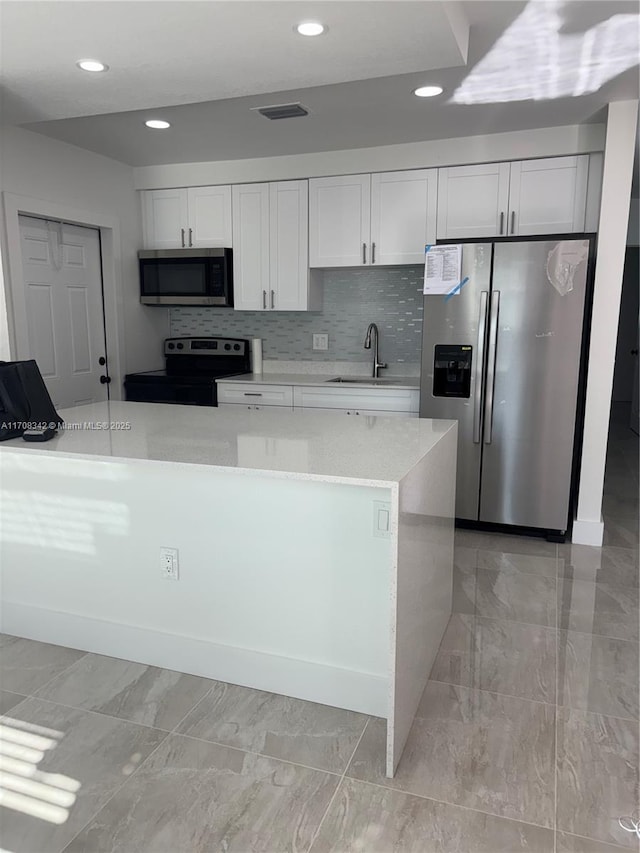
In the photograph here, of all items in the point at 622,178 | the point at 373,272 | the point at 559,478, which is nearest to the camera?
the point at 622,178

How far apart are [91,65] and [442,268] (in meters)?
2.15

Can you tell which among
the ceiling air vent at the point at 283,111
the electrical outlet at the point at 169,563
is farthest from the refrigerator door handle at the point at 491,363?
the electrical outlet at the point at 169,563

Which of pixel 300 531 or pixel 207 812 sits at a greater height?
pixel 300 531

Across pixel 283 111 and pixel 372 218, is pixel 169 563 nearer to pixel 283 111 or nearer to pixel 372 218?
pixel 283 111

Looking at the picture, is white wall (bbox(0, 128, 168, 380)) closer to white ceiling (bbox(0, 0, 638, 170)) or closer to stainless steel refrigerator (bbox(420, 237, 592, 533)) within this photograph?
white ceiling (bbox(0, 0, 638, 170))

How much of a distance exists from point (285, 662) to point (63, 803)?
797 millimetres

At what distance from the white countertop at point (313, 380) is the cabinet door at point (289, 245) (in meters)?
0.52

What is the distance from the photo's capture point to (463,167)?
3938 mm

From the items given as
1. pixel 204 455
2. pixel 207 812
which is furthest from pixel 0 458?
pixel 207 812

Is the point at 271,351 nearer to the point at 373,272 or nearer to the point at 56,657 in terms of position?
the point at 373,272

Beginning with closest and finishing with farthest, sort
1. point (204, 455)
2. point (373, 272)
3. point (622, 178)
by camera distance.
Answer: point (204, 455) < point (622, 178) < point (373, 272)

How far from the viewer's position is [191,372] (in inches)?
201

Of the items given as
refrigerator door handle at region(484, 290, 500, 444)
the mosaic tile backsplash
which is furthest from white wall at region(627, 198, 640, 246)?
refrigerator door handle at region(484, 290, 500, 444)

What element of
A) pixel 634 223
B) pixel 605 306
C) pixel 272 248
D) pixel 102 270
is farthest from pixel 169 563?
pixel 634 223
